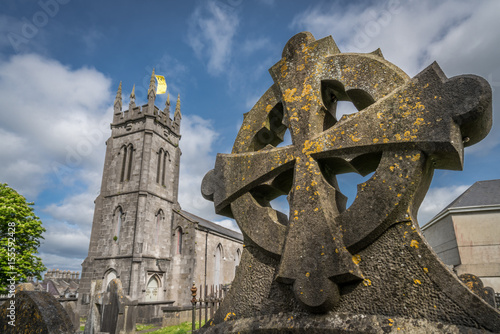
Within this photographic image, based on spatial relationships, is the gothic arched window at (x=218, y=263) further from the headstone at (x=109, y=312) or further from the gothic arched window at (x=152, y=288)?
the headstone at (x=109, y=312)

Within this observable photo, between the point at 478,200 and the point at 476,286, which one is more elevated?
the point at 478,200

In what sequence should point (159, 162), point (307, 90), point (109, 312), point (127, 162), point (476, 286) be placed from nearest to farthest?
1. point (307, 90)
2. point (476, 286)
3. point (109, 312)
4. point (127, 162)
5. point (159, 162)

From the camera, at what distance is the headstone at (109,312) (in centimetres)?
957

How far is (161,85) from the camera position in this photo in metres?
34.4

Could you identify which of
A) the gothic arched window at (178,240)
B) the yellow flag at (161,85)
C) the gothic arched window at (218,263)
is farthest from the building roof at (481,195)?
the yellow flag at (161,85)

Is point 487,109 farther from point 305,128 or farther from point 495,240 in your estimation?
point 495,240

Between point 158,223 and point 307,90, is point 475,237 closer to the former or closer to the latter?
point 307,90

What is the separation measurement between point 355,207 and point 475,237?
13.6 meters

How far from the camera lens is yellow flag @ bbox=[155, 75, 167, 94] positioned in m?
34.0

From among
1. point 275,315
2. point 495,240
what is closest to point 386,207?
point 275,315

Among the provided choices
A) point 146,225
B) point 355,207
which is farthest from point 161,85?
point 355,207

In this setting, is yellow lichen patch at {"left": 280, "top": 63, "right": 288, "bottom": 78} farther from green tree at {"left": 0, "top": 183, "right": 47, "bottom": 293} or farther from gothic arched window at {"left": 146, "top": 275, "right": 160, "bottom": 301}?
gothic arched window at {"left": 146, "top": 275, "right": 160, "bottom": 301}

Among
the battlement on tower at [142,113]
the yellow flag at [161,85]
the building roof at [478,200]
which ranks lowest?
the building roof at [478,200]

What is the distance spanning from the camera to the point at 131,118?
2961cm
